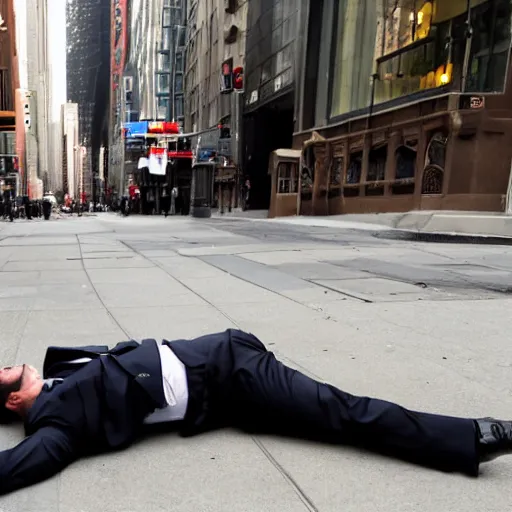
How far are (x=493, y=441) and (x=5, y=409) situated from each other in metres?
2.10

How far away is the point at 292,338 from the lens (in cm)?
416

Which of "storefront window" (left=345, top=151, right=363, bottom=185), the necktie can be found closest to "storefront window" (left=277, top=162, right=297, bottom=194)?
"storefront window" (left=345, top=151, right=363, bottom=185)

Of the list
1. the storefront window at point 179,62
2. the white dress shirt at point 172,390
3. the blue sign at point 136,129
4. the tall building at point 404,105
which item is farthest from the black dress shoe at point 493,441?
the storefront window at point 179,62

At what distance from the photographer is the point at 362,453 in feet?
7.54

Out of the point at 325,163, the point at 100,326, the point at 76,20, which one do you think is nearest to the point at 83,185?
the point at 76,20

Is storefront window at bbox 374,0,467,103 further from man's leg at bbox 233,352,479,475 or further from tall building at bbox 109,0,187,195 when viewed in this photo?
tall building at bbox 109,0,187,195

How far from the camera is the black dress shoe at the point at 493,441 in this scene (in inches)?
83.6

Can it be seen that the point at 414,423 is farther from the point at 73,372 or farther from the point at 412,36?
the point at 412,36

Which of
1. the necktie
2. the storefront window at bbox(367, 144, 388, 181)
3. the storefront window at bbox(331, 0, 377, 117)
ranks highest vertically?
the storefront window at bbox(331, 0, 377, 117)

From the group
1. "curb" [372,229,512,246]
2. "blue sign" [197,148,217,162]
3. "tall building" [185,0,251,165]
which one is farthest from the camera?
"blue sign" [197,148,217,162]

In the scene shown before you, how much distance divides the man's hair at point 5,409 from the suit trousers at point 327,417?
801 millimetres

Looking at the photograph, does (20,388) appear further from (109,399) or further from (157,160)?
(157,160)

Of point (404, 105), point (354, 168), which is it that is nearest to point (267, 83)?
point (354, 168)

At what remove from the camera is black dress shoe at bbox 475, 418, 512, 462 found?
6.97 ft
